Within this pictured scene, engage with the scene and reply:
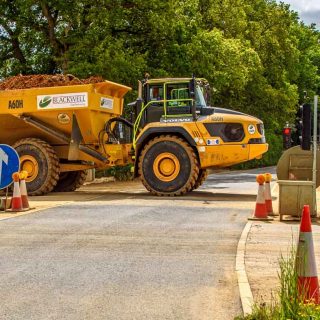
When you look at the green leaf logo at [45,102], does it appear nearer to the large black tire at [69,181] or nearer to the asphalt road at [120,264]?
the large black tire at [69,181]

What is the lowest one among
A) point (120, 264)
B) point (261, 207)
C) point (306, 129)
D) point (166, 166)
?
point (120, 264)

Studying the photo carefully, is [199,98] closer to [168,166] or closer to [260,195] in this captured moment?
[168,166]

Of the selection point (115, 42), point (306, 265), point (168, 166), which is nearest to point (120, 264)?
point (306, 265)

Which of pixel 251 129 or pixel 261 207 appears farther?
pixel 251 129

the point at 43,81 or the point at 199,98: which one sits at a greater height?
the point at 43,81

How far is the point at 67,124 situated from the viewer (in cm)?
1845

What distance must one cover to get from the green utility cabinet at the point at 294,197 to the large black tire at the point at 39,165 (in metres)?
7.84

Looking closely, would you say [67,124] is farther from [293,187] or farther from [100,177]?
[100,177]

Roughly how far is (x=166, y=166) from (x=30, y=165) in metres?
3.96

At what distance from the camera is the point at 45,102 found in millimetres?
18344

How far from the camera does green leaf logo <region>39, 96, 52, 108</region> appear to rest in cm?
1830

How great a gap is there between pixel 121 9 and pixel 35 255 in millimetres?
19327

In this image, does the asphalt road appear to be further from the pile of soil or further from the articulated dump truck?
the pile of soil

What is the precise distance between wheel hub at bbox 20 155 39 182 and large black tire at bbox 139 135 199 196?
306 cm
